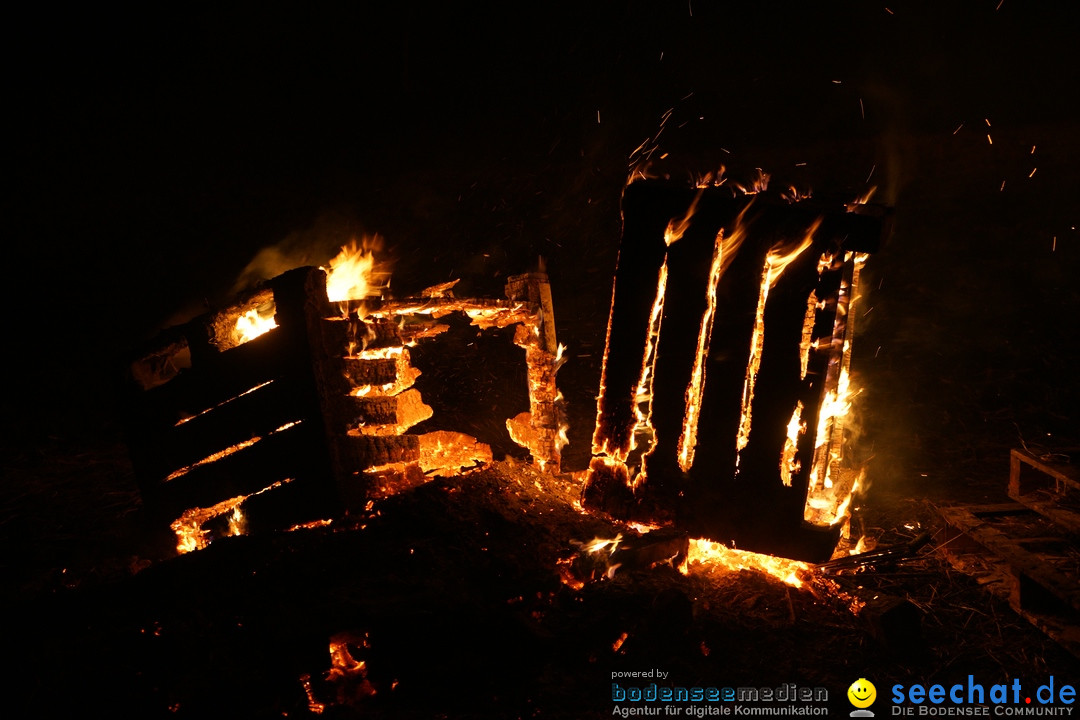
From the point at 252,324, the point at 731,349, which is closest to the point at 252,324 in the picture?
the point at 252,324

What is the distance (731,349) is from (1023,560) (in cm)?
258

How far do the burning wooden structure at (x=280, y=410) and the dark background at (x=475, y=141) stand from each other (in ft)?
14.9

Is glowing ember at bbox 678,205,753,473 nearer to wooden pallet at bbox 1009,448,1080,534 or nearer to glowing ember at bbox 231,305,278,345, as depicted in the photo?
wooden pallet at bbox 1009,448,1080,534

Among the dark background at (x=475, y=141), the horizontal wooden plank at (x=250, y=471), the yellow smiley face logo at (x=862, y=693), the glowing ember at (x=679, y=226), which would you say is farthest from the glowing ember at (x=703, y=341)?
the dark background at (x=475, y=141)

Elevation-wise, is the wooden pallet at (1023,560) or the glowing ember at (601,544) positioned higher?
the glowing ember at (601,544)

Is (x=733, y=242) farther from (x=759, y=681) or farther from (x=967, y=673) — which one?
(x=967, y=673)

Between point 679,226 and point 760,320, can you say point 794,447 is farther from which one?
point 679,226

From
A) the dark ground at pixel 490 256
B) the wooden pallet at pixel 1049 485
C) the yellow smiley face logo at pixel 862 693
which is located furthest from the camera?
the wooden pallet at pixel 1049 485

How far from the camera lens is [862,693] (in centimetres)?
325

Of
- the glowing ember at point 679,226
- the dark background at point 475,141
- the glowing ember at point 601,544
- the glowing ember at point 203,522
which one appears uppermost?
the dark background at point 475,141

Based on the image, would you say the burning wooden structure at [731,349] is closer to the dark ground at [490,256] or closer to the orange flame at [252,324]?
the dark ground at [490,256]

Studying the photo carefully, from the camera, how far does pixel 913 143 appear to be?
10539mm

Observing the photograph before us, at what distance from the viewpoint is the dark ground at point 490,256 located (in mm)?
3338

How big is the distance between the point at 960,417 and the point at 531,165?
9009 mm
